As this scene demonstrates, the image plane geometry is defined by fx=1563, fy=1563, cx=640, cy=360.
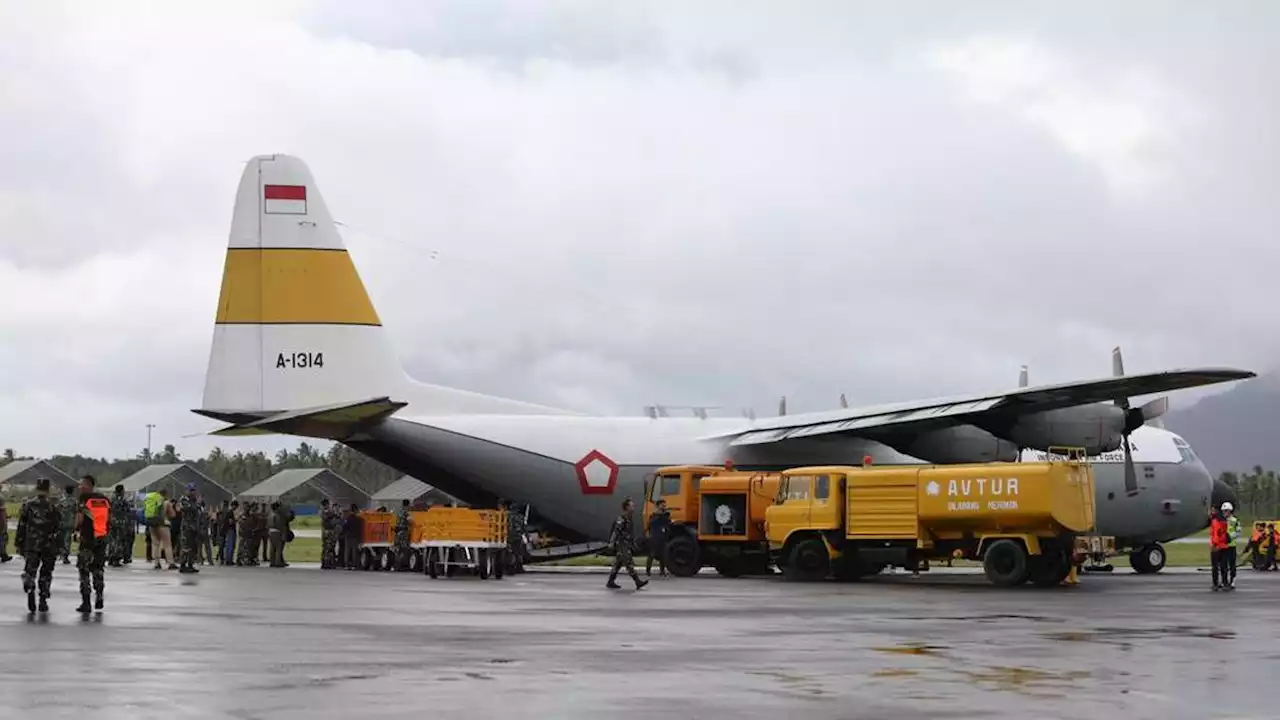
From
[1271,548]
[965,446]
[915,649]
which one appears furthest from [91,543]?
[1271,548]

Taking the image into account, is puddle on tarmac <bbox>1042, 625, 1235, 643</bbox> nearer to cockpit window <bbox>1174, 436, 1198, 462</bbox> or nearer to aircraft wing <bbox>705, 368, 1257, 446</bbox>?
aircraft wing <bbox>705, 368, 1257, 446</bbox>

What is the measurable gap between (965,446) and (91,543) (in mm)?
18876

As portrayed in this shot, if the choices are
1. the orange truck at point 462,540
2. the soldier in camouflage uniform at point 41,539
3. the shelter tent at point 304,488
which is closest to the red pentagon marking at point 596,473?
→ the orange truck at point 462,540

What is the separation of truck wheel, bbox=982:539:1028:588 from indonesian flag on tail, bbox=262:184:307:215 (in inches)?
617

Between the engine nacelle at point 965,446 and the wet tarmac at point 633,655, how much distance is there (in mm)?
8020

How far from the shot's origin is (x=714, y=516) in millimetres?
31406

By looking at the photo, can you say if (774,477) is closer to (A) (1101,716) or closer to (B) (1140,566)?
(B) (1140,566)

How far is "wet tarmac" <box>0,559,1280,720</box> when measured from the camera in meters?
10.7

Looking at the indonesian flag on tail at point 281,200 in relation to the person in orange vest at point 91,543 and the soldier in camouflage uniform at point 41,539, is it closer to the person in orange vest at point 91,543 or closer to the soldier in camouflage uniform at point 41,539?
the person in orange vest at point 91,543

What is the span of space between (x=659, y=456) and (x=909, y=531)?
7136 millimetres

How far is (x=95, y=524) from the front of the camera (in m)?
18.7

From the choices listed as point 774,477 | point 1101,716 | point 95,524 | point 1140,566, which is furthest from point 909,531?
point 1101,716

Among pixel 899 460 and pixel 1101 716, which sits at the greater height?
pixel 899 460

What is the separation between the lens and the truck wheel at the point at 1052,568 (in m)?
27.8
